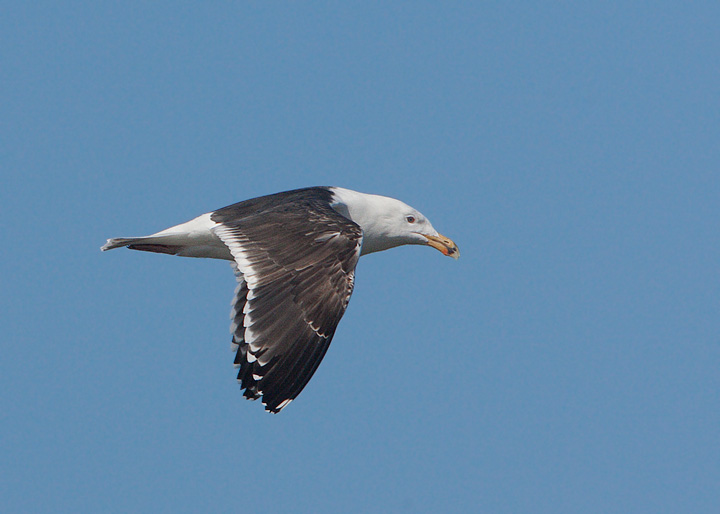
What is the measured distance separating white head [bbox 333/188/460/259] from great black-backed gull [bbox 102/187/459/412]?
0.15 m

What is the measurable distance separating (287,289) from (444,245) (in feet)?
11.5

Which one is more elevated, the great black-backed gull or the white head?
the white head

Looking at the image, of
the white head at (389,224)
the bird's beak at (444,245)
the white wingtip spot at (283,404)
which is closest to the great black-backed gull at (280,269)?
the white wingtip spot at (283,404)

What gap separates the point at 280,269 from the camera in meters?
8.47

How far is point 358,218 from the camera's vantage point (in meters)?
10.8

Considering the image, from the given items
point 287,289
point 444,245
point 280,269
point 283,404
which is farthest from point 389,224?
point 283,404

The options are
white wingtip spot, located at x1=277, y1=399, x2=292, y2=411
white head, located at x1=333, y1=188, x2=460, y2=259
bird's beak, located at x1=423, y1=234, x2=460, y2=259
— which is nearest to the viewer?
white wingtip spot, located at x1=277, y1=399, x2=292, y2=411

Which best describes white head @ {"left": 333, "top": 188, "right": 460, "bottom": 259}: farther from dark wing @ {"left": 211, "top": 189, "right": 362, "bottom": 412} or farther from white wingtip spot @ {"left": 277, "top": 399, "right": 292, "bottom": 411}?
white wingtip spot @ {"left": 277, "top": 399, "right": 292, "bottom": 411}

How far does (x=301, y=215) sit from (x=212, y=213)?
146cm

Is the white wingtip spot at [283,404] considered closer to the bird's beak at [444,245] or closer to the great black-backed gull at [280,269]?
the great black-backed gull at [280,269]

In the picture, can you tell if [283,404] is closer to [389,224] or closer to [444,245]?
[389,224]

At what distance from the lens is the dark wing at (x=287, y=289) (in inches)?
314

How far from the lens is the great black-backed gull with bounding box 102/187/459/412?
7992 mm

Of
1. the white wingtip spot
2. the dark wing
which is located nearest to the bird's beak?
the dark wing
